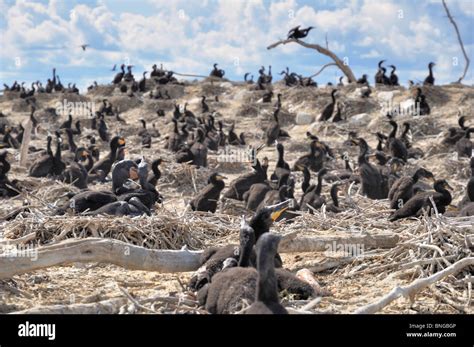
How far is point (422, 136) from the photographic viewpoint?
24.3m

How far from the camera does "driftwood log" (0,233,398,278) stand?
22.6ft

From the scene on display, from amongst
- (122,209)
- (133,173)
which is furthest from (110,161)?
(122,209)

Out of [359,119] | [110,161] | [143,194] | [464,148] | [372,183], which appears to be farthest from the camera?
[359,119]

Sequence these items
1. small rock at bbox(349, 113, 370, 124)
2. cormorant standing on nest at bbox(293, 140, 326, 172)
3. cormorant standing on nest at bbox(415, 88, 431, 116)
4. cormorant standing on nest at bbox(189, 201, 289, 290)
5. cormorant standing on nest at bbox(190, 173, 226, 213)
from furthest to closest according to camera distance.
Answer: small rock at bbox(349, 113, 370, 124) → cormorant standing on nest at bbox(415, 88, 431, 116) → cormorant standing on nest at bbox(293, 140, 326, 172) → cormorant standing on nest at bbox(190, 173, 226, 213) → cormorant standing on nest at bbox(189, 201, 289, 290)

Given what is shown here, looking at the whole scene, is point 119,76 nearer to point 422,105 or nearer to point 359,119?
point 359,119

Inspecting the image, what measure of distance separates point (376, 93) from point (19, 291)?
2568cm

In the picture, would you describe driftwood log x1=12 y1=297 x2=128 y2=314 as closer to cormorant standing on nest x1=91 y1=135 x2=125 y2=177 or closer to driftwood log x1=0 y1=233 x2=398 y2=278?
driftwood log x1=0 y1=233 x2=398 y2=278

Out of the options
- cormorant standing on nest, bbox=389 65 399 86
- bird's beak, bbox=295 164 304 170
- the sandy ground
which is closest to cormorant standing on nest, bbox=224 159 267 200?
the sandy ground

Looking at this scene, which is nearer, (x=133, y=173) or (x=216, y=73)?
(x=133, y=173)

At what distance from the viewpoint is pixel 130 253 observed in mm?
7555

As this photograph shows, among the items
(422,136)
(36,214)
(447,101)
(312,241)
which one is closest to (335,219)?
(312,241)

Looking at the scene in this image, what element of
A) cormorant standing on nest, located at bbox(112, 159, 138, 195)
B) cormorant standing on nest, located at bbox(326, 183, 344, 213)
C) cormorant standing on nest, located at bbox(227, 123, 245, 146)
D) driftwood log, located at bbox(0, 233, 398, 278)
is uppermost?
cormorant standing on nest, located at bbox(227, 123, 245, 146)

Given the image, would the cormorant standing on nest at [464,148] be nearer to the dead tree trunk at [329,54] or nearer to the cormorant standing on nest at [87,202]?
the cormorant standing on nest at [87,202]
